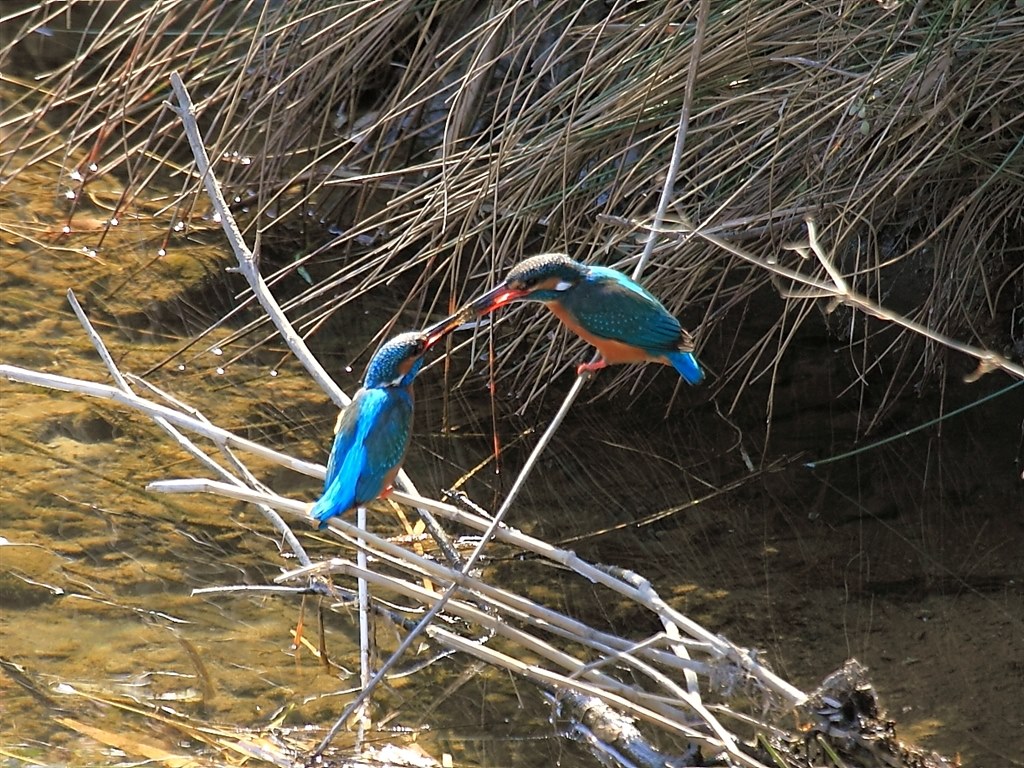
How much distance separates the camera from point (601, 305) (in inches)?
116

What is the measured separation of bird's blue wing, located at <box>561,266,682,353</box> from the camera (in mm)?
2947

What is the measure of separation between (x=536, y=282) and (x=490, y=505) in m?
1.22

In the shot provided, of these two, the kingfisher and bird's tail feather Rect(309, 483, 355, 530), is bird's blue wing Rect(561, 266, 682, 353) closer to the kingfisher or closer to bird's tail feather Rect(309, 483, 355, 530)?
the kingfisher

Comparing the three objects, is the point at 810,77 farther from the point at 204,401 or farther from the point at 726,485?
the point at 204,401

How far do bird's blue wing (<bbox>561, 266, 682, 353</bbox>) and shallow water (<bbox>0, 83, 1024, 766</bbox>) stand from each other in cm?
85

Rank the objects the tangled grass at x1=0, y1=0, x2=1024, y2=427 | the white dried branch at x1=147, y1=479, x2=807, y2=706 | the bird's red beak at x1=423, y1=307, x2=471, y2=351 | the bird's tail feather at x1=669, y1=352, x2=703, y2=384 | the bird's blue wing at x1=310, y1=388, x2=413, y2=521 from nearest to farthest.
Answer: the white dried branch at x1=147, y1=479, x2=807, y2=706 → the bird's blue wing at x1=310, y1=388, x2=413, y2=521 → the bird's red beak at x1=423, y1=307, x2=471, y2=351 → the bird's tail feather at x1=669, y1=352, x2=703, y2=384 → the tangled grass at x1=0, y1=0, x2=1024, y2=427

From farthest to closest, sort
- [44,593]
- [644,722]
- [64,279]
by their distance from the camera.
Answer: [64,279]
[44,593]
[644,722]

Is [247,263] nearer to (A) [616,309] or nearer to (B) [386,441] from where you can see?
(B) [386,441]

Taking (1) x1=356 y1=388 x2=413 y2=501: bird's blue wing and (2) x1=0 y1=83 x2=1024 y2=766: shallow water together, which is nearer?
(1) x1=356 y1=388 x2=413 y2=501: bird's blue wing

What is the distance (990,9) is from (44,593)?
2841 millimetres

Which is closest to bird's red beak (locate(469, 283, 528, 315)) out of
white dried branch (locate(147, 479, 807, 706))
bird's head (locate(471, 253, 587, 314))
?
bird's head (locate(471, 253, 587, 314))

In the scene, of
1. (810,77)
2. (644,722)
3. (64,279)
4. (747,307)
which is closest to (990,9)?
(810,77)

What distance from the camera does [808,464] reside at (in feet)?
13.8

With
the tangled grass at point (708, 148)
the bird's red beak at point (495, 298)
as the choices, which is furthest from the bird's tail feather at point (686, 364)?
the bird's red beak at point (495, 298)
